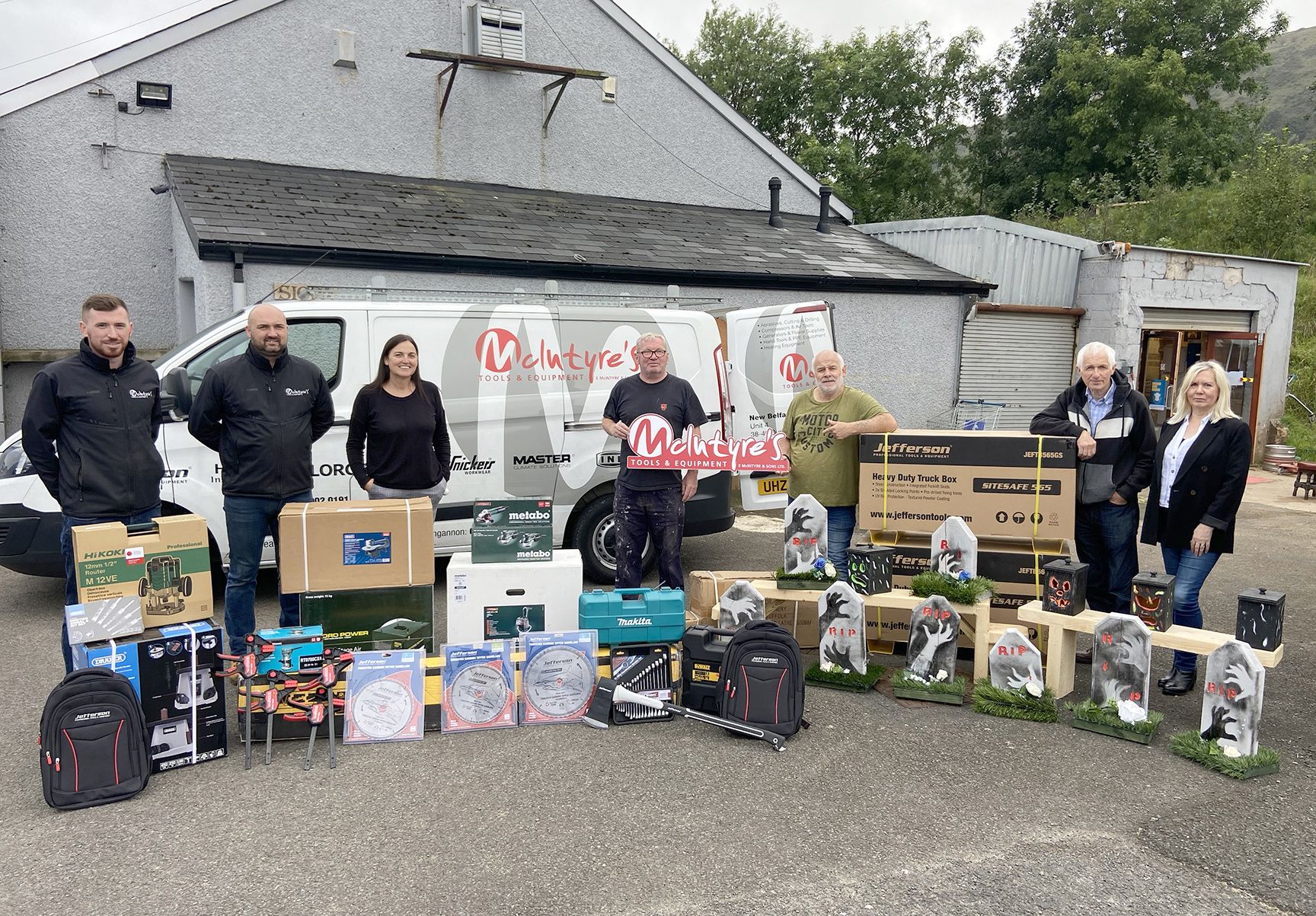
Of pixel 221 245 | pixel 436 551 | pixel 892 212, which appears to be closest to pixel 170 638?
pixel 436 551

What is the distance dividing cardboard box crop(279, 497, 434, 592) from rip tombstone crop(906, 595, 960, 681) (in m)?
2.69

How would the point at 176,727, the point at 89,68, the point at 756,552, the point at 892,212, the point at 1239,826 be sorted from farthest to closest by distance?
the point at 892,212, the point at 89,68, the point at 756,552, the point at 176,727, the point at 1239,826

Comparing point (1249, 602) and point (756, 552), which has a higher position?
point (1249, 602)

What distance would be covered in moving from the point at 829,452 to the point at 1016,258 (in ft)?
33.4

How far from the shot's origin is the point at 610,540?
7422 millimetres

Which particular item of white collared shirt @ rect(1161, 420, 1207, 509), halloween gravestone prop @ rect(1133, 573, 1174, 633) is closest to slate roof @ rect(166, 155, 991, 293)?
white collared shirt @ rect(1161, 420, 1207, 509)

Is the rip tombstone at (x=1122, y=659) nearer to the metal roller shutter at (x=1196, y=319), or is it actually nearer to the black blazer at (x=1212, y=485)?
the black blazer at (x=1212, y=485)

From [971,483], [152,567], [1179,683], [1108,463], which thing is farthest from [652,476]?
[1179,683]

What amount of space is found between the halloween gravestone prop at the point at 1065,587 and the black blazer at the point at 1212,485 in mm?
619

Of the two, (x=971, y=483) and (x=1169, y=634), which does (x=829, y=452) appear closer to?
(x=971, y=483)

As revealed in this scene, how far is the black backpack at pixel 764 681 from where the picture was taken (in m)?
4.60

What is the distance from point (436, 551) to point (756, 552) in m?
3.09

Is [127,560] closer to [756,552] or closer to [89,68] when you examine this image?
[756,552]

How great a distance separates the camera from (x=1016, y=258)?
1467 centimetres
